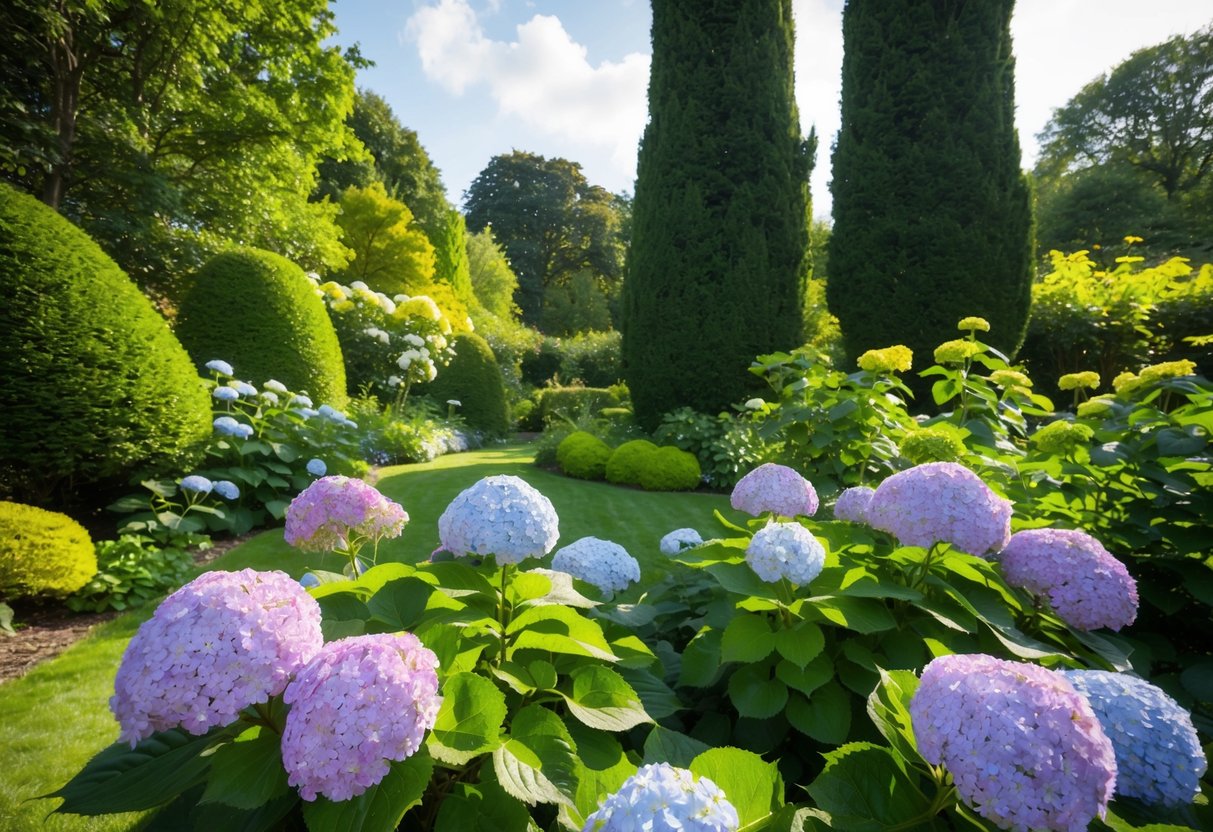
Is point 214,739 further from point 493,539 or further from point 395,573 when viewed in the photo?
point 493,539

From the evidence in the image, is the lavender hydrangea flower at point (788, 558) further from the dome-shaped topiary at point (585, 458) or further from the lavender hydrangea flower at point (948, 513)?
the dome-shaped topiary at point (585, 458)

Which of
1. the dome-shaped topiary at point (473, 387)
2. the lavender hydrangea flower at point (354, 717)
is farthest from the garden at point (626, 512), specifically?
the dome-shaped topiary at point (473, 387)

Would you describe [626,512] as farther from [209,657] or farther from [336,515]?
[209,657]

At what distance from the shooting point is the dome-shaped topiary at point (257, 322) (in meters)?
6.88

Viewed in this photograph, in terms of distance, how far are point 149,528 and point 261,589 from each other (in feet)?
14.5

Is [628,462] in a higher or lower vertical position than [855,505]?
lower

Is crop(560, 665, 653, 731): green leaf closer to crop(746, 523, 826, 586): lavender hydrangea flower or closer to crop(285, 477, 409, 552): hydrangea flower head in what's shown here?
crop(746, 523, 826, 586): lavender hydrangea flower

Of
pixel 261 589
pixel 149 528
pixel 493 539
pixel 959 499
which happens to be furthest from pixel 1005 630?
pixel 149 528

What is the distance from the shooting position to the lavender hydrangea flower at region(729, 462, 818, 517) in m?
2.12

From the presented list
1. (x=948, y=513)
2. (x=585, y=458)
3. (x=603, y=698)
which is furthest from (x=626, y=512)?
(x=603, y=698)

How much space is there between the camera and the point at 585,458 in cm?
817

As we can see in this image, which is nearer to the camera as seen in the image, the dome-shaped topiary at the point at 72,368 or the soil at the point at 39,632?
the soil at the point at 39,632

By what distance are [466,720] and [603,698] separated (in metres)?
0.31

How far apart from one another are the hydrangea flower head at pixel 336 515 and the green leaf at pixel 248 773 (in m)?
0.81
